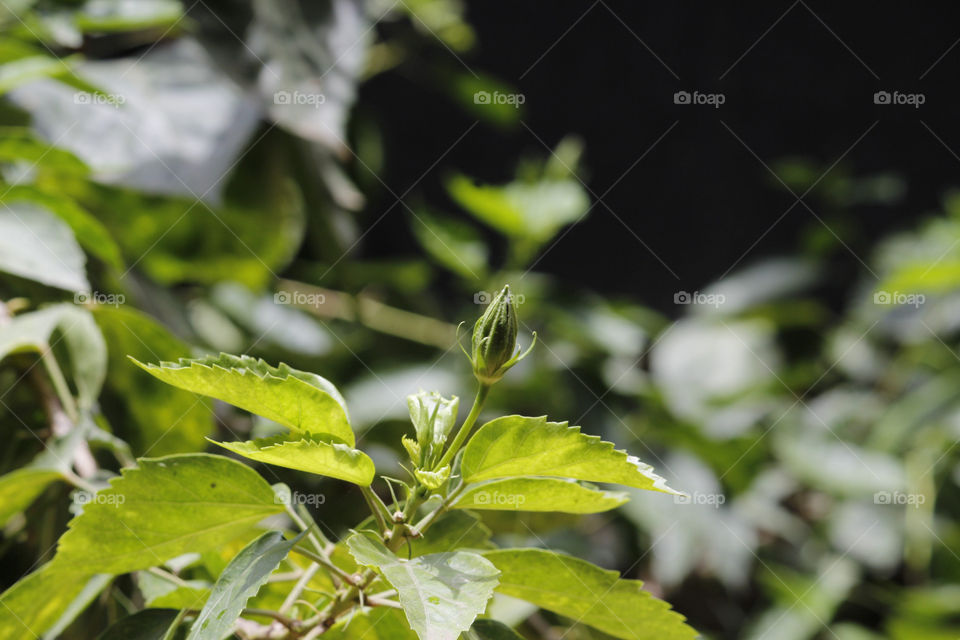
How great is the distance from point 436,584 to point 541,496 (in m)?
0.05

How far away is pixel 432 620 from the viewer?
254 mm

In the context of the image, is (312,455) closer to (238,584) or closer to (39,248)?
(238,584)

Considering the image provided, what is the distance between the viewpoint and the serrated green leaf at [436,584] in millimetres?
250

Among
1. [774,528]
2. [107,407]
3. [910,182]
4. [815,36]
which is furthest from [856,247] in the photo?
[107,407]

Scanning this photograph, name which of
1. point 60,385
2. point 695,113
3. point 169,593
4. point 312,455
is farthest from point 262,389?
point 695,113

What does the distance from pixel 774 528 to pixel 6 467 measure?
100 cm

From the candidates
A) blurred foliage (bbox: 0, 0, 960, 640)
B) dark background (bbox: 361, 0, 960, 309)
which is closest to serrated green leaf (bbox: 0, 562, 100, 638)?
blurred foliage (bbox: 0, 0, 960, 640)

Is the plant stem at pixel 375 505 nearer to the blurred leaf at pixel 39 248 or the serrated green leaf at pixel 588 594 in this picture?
the serrated green leaf at pixel 588 594

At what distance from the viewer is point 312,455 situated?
276 mm

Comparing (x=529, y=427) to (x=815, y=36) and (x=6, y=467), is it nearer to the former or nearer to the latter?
(x=6, y=467)

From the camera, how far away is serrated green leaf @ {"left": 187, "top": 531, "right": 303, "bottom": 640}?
0.85ft

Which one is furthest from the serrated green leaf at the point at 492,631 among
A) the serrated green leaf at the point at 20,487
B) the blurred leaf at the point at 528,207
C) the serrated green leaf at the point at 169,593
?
the blurred leaf at the point at 528,207

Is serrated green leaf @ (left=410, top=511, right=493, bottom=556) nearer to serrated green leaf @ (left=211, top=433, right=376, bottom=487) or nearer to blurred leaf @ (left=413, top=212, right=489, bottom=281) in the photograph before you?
serrated green leaf @ (left=211, top=433, right=376, bottom=487)

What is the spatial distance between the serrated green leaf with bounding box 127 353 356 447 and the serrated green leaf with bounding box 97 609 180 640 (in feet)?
0.38
